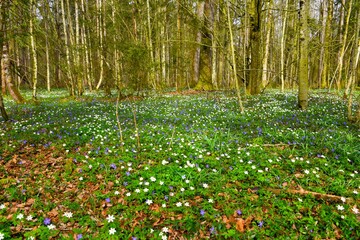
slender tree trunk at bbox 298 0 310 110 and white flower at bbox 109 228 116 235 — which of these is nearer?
white flower at bbox 109 228 116 235

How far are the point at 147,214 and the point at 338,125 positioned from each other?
7.59m

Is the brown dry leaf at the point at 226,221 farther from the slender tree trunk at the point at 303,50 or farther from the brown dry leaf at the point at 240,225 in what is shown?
the slender tree trunk at the point at 303,50

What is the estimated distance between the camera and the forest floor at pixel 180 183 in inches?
142

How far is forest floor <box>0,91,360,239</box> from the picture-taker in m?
3.60

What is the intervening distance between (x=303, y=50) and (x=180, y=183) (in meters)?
9.02

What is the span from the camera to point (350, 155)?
17.9ft

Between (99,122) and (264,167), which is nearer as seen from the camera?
(264,167)

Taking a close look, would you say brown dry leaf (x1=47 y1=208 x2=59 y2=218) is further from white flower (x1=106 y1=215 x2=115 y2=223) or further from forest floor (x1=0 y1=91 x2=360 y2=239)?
white flower (x1=106 y1=215 x2=115 y2=223)

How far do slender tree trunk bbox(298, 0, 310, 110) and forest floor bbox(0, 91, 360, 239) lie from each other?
2.86 m

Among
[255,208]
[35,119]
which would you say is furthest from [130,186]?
[35,119]

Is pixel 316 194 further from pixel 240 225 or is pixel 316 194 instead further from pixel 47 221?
pixel 47 221

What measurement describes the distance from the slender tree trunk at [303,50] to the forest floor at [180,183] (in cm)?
286

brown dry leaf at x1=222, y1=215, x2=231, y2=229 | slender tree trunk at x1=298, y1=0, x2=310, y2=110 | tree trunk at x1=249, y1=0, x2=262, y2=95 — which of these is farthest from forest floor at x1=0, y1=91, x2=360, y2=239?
tree trunk at x1=249, y1=0, x2=262, y2=95

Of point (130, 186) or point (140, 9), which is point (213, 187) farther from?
point (140, 9)
